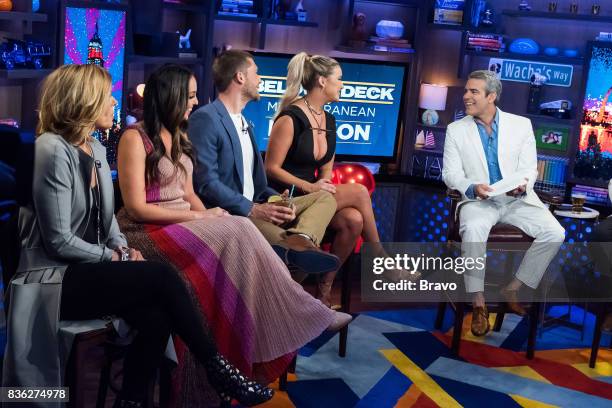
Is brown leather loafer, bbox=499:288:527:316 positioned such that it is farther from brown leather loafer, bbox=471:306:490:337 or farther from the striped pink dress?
the striped pink dress

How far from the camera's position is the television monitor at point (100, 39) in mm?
4530

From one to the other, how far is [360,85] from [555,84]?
142 centimetres

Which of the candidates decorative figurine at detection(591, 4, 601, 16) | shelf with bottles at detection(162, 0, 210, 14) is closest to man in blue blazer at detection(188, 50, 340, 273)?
shelf with bottles at detection(162, 0, 210, 14)

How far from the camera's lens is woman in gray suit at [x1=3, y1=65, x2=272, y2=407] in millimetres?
3053

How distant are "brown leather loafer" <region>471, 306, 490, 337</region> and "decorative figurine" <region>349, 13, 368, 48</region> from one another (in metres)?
2.42

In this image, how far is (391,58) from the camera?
705cm

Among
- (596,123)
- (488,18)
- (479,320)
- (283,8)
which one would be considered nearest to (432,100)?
(488,18)

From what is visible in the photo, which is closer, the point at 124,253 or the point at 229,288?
the point at 124,253

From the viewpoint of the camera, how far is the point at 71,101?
3.19m

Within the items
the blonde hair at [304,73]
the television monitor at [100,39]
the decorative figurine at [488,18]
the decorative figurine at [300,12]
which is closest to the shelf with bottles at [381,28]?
the decorative figurine at [300,12]

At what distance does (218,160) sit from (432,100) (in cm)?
289

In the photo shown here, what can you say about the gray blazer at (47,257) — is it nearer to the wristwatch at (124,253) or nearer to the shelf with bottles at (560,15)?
the wristwatch at (124,253)

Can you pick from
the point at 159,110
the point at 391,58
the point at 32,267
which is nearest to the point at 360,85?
the point at 391,58

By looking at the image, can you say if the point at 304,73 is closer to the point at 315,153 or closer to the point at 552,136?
the point at 315,153
